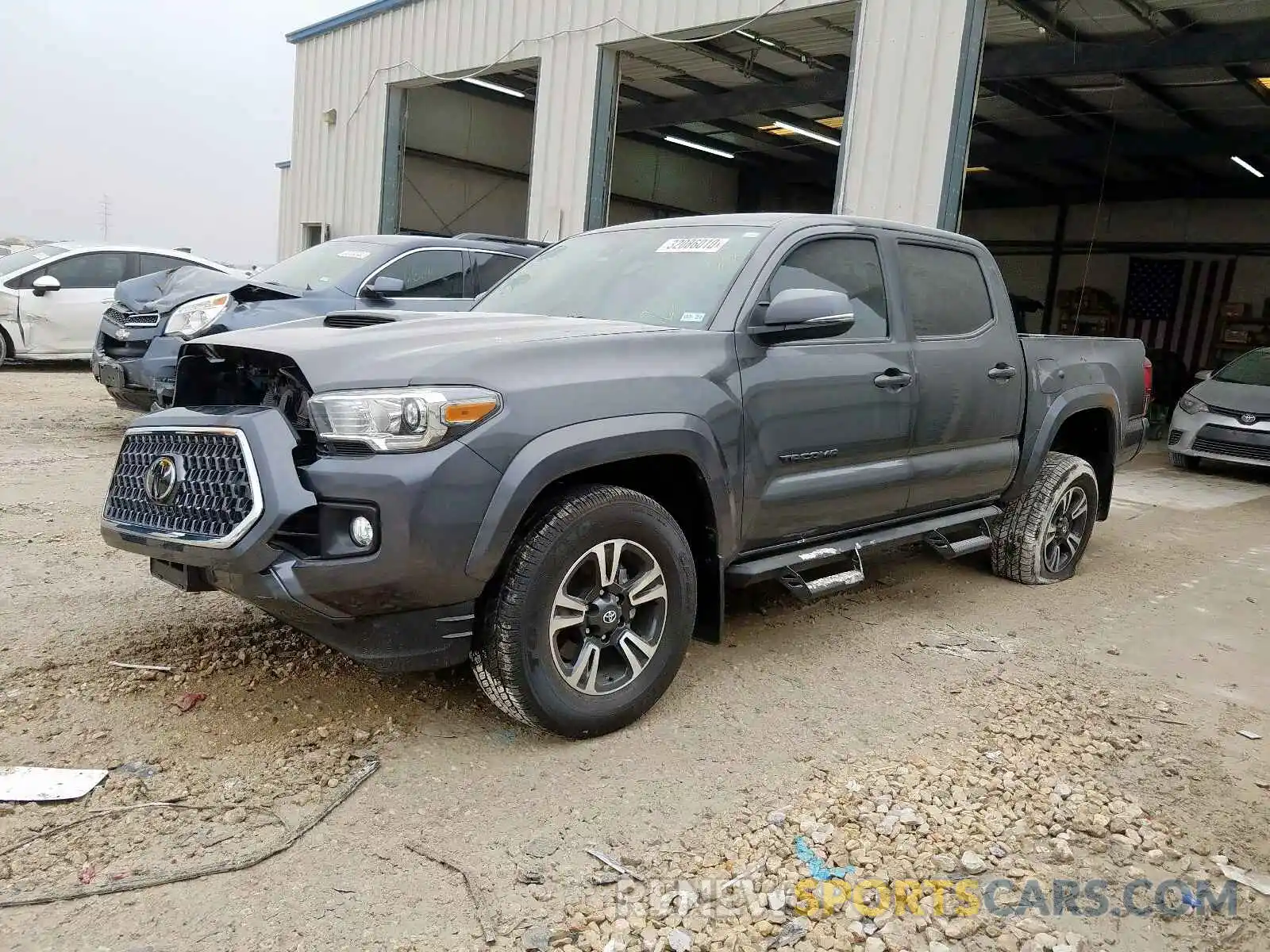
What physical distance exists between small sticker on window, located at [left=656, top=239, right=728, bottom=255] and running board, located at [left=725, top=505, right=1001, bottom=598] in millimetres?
1237

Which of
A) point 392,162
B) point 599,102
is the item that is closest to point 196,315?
point 599,102

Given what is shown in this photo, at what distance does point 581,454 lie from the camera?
2.98 meters

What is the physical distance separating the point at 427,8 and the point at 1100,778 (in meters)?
13.3

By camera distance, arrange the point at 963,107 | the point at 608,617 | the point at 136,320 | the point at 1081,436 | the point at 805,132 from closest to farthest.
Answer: the point at 608,617 < the point at 1081,436 < the point at 136,320 < the point at 963,107 < the point at 805,132

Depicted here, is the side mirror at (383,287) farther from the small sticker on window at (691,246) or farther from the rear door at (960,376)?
the rear door at (960,376)

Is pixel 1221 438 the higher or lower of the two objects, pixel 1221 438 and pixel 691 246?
the lower

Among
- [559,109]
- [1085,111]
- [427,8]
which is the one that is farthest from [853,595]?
[1085,111]

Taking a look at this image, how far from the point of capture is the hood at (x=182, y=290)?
7.18 metres

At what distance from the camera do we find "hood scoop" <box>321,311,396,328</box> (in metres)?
3.46

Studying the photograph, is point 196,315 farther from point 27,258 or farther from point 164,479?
point 27,258

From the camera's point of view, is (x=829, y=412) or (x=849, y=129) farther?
(x=849, y=129)

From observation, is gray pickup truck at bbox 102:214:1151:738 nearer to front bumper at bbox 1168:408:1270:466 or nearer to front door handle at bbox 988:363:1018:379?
front door handle at bbox 988:363:1018:379

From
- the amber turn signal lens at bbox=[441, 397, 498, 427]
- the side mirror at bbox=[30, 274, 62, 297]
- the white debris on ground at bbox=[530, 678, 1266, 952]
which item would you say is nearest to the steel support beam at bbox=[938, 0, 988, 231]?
the white debris on ground at bbox=[530, 678, 1266, 952]

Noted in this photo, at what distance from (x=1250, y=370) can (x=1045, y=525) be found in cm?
783
